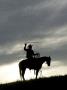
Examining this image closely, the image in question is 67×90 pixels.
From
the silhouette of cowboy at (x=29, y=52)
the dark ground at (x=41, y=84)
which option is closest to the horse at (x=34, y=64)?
the silhouette of cowboy at (x=29, y=52)

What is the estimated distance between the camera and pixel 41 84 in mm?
40281

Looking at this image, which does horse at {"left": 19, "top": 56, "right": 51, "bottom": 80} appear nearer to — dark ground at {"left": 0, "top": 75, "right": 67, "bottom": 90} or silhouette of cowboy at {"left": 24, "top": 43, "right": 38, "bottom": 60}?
silhouette of cowboy at {"left": 24, "top": 43, "right": 38, "bottom": 60}

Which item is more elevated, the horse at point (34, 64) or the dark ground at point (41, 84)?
the horse at point (34, 64)

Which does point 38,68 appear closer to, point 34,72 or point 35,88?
point 34,72

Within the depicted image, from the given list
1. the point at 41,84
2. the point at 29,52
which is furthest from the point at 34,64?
the point at 41,84

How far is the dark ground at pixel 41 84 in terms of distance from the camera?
39.6 m

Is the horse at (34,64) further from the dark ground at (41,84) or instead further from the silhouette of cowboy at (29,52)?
the dark ground at (41,84)

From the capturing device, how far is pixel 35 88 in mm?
39375

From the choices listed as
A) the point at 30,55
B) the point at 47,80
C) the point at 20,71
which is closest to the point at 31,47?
the point at 30,55

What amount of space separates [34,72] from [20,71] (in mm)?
1552

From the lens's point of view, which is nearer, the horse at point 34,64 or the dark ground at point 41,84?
the dark ground at point 41,84

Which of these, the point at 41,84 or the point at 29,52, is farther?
the point at 29,52

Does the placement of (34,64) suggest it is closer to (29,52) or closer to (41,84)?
(29,52)

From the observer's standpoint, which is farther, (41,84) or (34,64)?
(34,64)
